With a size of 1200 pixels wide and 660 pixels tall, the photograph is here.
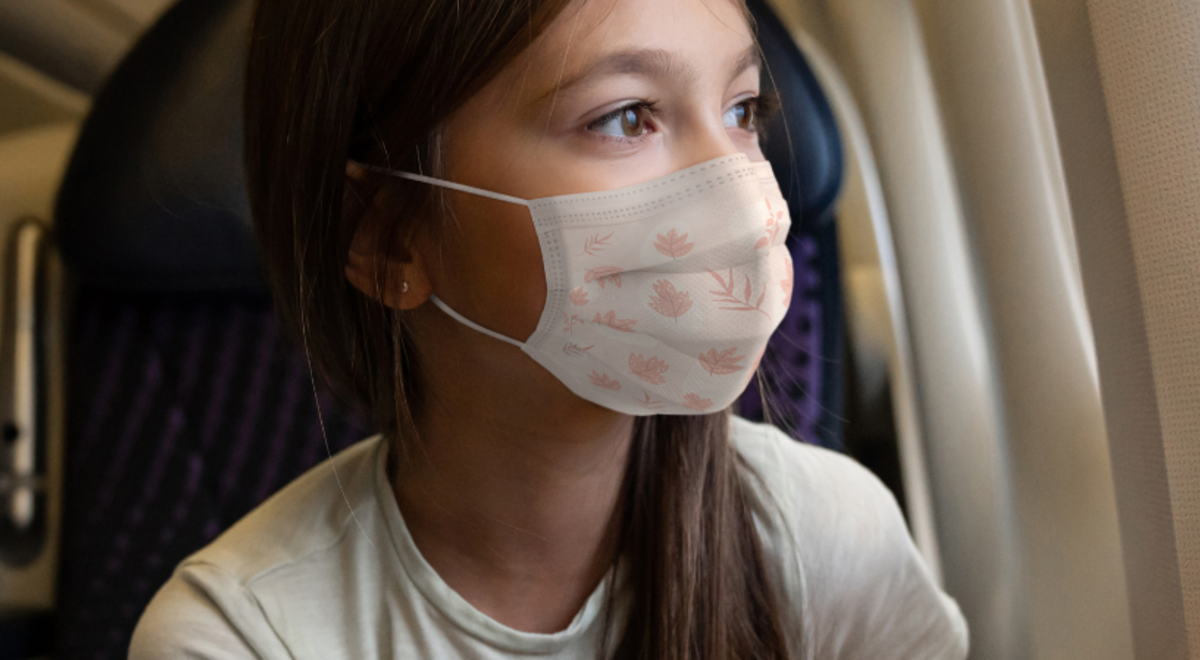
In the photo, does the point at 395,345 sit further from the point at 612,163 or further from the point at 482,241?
the point at 612,163

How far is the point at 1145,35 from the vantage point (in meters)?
0.52

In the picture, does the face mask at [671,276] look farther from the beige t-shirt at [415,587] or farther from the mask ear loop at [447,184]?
the beige t-shirt at [415,587]

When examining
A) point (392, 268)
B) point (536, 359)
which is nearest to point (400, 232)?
point (392, 268)

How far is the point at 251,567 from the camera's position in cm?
72

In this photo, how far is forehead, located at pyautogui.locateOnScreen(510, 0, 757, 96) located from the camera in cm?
59

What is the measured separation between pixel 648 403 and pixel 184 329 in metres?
0.63

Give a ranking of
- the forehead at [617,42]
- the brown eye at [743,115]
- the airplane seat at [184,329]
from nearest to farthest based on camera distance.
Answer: the forehead at [617,42]
the brown eye at [743,115]
the airplane seat at [184,329]

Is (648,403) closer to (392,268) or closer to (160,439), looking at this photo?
(392,268)

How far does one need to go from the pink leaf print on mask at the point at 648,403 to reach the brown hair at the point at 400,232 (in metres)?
0.14

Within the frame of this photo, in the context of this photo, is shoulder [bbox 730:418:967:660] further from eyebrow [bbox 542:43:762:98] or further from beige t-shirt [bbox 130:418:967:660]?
eyebrow [bbox 542:43:762:98]

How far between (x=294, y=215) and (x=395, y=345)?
13 cm

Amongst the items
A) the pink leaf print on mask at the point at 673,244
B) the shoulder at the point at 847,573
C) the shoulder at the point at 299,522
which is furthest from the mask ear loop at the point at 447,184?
the shoulder at the point at 847,573

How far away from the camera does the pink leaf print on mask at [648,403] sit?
25.9 inches

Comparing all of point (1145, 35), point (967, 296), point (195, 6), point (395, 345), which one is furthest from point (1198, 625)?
point (195, 6)
